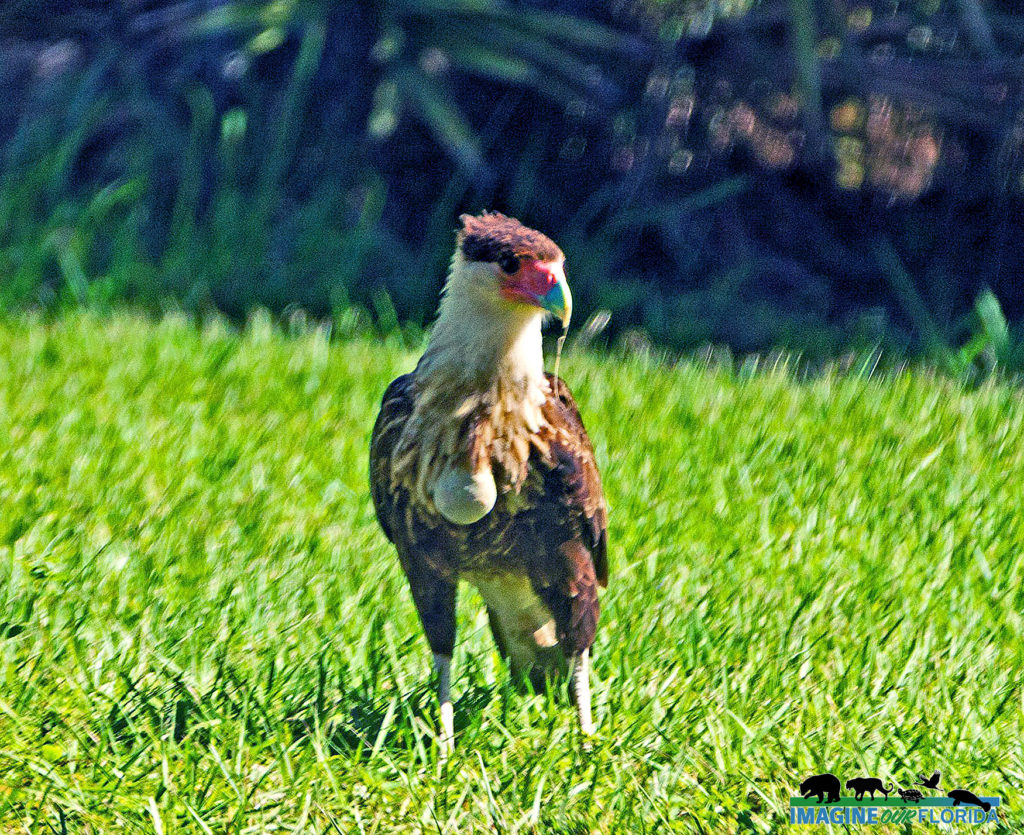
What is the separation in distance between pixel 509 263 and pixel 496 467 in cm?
43

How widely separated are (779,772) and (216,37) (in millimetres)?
5356

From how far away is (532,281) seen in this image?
2.60 metres

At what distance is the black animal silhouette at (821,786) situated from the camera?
9.31 ft

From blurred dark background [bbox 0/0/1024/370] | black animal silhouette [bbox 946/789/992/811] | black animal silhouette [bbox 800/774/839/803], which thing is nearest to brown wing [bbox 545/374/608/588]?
black animal silhouette [bbox 800/774/839/803]

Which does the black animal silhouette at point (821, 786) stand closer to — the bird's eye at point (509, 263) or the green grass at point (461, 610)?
the green grass at point (461, 610)

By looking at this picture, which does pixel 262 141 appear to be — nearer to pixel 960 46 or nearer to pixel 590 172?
pixel 590 172

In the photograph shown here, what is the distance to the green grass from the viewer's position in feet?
9.48

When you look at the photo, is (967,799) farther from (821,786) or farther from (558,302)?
(558,302)

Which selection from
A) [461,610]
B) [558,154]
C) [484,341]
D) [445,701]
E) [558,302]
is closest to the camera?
[558,302]

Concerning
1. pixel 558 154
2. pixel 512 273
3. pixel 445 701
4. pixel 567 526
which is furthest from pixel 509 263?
pixel 558 154

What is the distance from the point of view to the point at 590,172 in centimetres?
712

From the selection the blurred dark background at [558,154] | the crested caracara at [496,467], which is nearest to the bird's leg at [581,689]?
the crested caracara at [496,467]

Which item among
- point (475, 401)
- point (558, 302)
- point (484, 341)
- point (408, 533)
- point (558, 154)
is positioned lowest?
point (408, 533)
